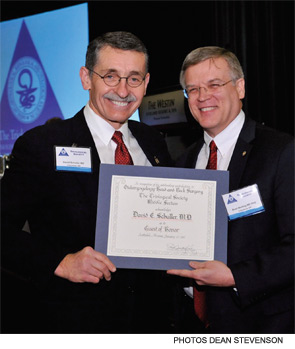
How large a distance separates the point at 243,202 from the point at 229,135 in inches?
18.6

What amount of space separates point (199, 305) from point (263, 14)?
3.55m

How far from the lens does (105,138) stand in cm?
216

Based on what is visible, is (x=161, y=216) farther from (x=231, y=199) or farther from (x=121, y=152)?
(x=121, y=152)

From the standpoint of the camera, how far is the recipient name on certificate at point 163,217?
1834 millimetres

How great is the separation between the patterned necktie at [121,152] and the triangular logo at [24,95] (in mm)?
4441

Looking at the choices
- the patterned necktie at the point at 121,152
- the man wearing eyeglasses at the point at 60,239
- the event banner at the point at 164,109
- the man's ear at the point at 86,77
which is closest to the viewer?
the man wearing eyeglasses at the point at 60,239

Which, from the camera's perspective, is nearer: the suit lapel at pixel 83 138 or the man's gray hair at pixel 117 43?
the suit lapel at pixel 83 138

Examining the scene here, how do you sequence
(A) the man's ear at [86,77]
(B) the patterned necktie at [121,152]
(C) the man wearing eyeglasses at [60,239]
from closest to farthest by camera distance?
(C) the man wearing eyeglasses at [60,239] < (B) the patterned necktie at [121,152] < (A) the man's ear at [86,77]

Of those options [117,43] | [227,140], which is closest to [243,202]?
[227,140]

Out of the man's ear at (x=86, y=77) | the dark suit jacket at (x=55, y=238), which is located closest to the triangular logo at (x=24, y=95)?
the man's ear at (x=86, y=77)

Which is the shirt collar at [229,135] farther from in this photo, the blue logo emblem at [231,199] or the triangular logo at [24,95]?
the triangular logo at [24,95]

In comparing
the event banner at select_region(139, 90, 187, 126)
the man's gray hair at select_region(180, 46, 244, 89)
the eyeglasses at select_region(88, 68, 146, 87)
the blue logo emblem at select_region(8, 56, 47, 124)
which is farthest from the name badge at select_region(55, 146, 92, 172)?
the blue logo emblem at select_region(8, 56, 47, 124)
